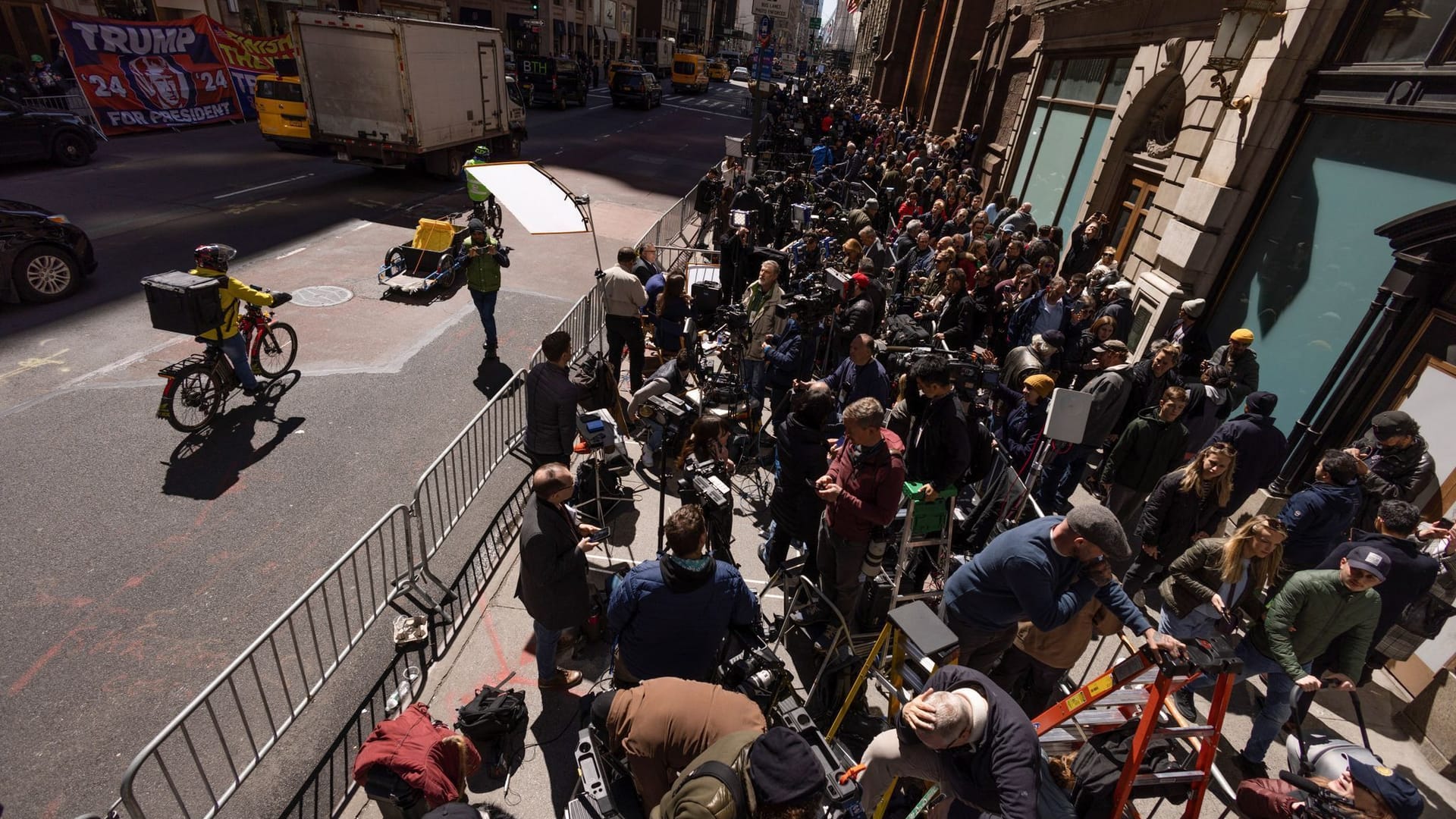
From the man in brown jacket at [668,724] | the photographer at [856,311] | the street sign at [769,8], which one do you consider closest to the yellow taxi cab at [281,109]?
the photographer at [856,311]

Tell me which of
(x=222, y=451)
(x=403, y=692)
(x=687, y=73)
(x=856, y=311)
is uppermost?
(x=687, y=73)

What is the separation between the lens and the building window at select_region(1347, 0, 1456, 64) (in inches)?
247

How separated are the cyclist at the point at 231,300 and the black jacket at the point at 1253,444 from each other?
31.5 feet

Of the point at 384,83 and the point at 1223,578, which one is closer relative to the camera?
the point at 1223,578

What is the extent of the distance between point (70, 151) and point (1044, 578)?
2341cm

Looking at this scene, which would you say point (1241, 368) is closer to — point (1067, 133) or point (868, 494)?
point (868, 494)

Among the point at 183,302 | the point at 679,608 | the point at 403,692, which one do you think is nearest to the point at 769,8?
the point at 183,302

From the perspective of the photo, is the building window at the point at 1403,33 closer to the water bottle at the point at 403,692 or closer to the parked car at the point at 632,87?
the water bottle at the point at 403,692

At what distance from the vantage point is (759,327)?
766 cm

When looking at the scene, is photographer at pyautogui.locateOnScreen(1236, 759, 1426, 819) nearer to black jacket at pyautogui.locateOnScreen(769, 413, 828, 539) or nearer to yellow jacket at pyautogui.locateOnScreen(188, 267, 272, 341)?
black jacket at pyautogui.locateOnScreen(769, 413, 828, 539)

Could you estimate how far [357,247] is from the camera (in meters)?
13.6

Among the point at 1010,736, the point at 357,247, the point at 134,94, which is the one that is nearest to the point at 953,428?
the point at 1010,736

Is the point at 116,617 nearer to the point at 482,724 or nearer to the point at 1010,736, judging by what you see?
the point at 482,724

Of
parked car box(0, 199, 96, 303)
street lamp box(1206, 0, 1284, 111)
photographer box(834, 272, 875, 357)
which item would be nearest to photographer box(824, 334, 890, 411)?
photographer box(834, 272, 875, 357)
